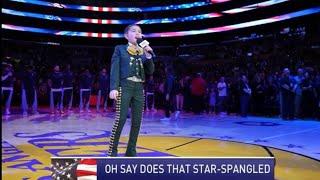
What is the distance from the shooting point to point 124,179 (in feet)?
9.35

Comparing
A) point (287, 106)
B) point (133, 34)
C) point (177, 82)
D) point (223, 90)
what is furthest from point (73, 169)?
point (223, 90)

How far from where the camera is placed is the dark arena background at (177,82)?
21.6 ft

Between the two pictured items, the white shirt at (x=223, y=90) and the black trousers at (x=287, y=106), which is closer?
the black trousers at (x=287, y=106)

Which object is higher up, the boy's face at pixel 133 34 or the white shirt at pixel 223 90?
the boy's face at pixel 133 34

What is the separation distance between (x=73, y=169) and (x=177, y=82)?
11.6m

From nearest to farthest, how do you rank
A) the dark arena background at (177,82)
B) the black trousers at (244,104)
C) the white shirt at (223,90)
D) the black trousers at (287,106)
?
the dark arena background at (177,82) → the black trousers at (287,106) → the black trousers at (244,104) → the white shirt at (223,90)

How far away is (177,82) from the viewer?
47.3ft

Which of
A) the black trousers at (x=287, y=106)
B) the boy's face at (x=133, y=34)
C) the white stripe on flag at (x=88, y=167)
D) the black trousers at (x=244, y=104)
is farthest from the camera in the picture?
the black trousers at (x=244, y=104)

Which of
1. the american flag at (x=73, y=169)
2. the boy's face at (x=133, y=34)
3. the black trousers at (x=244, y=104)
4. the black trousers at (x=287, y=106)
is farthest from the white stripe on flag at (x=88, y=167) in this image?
the black trousers at (x=244, y=104)

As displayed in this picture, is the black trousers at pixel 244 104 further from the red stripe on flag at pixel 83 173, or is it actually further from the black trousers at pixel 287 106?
the red stripe on flag at pixel 83 173

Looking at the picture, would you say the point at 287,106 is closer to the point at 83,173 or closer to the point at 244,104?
the point at 244,104

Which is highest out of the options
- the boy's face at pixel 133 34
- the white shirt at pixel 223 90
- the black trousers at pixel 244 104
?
the boy's face at pixel 133 34

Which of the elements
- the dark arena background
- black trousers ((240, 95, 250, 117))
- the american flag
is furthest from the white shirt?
the american flag

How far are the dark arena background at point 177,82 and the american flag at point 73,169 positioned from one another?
1.41 metres
